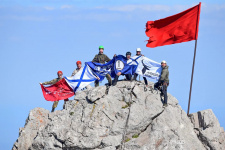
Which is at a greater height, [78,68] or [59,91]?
Result: [78,68]

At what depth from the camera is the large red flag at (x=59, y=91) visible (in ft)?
121

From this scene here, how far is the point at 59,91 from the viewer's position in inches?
1453

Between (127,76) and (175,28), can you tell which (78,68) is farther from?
(175,28)

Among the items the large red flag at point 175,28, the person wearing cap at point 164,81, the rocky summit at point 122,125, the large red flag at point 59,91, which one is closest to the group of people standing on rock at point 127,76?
the person wearing cap at point 164,81

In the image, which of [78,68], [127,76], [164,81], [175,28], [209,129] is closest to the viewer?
[164,81]

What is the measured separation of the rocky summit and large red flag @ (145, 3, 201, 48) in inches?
190

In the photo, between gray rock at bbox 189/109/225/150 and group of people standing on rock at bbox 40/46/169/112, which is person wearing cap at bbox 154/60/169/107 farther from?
gray rock at bbox 189/109/225/150

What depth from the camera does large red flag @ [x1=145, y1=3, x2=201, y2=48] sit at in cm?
3653

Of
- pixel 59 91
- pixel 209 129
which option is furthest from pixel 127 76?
pixel 209 129

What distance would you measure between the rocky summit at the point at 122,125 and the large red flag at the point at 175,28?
4.82m

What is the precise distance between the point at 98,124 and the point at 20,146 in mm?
6310

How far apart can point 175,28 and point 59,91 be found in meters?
10.4

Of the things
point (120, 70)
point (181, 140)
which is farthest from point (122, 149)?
point (120, 70)

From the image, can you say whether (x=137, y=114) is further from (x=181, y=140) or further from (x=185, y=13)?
(x=185, y=13)
